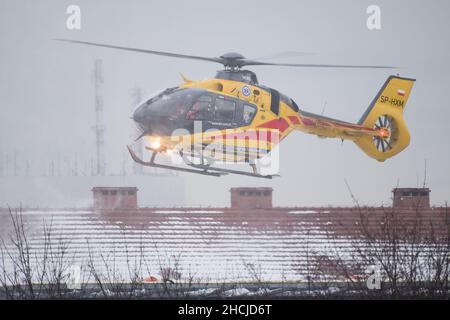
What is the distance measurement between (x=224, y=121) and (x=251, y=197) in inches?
277

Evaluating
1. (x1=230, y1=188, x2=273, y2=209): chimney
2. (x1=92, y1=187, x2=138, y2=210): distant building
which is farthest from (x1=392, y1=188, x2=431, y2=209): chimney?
(x1=92, y1=187, x2=138, y2=210): distant building

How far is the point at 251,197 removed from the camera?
1153 inches

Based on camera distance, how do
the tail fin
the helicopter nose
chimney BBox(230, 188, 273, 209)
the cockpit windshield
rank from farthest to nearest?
1. chimney BBox(230, 188, 273, 209)
2. the tail fin
3. the helicopter nose
4. the cockpit windshield

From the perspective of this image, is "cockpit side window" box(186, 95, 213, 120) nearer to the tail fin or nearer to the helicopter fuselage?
the helicopter fuselage

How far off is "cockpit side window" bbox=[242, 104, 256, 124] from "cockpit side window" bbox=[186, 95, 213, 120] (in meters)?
0.93

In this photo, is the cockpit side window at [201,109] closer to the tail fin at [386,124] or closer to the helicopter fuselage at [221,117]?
the helicopter fuselage at [221,117]

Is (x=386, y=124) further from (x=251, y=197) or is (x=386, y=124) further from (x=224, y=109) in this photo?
(x=251, y=197)

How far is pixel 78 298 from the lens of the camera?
22.0m

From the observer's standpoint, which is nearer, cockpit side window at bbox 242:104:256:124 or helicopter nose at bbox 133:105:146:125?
helicopter nose at bbox 133:105:146:125

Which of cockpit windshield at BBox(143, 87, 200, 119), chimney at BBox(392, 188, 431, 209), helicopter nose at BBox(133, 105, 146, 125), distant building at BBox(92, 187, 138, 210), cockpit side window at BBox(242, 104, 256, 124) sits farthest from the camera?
chimney at BBox(392, 188, 431, 209)

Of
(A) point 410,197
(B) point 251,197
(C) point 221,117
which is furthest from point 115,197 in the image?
(A) point 410,197

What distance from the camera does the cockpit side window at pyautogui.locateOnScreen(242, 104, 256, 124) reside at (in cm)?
2289

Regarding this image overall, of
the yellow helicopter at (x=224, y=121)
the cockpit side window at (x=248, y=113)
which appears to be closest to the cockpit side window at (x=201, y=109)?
the yellow helicopter at (x=224, y=121)
